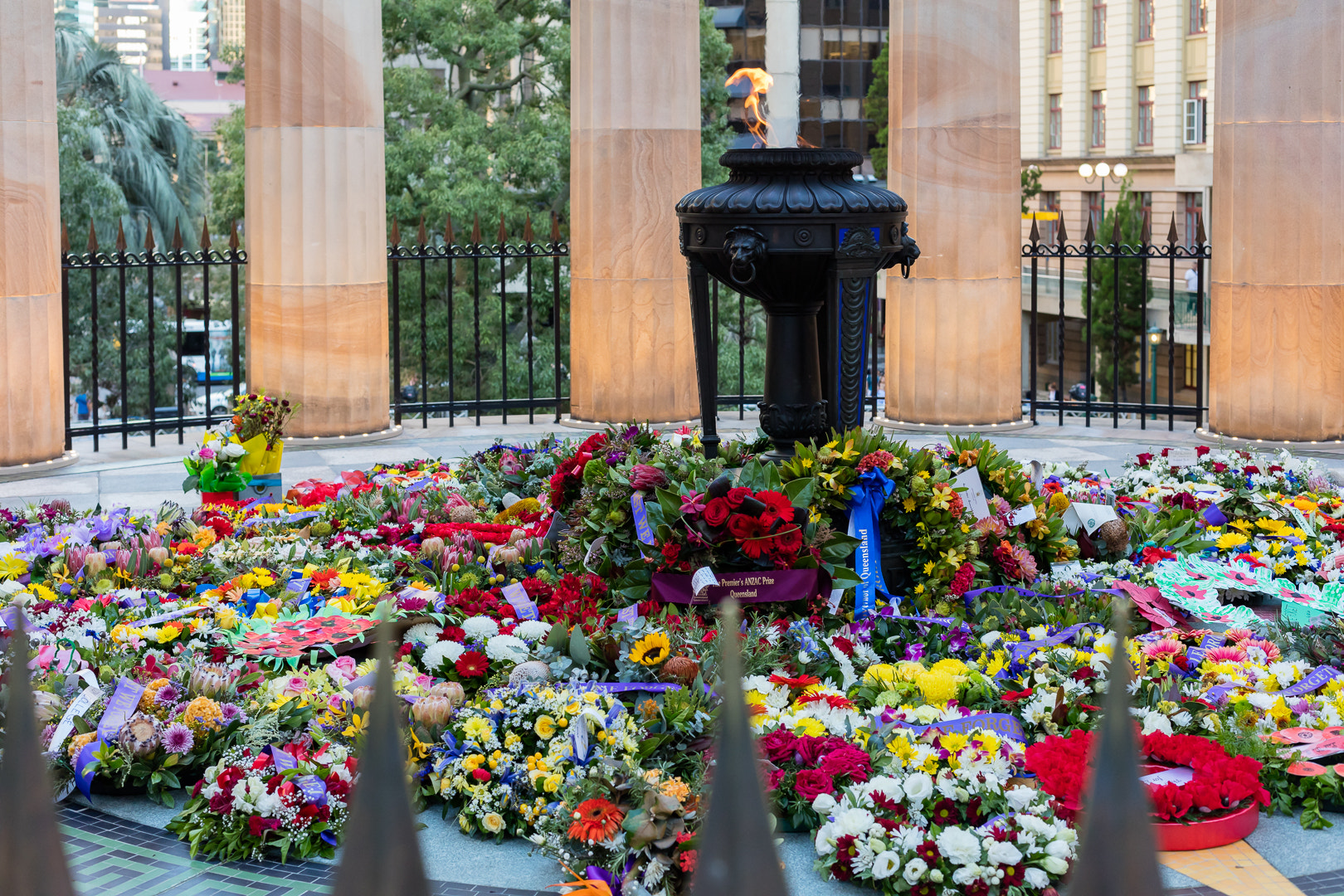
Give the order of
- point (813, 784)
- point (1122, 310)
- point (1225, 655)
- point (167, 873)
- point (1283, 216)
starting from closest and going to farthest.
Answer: point (167, 873) < point (813, 784) < point (1225, 655) < point (1283, 216) < point (1122, 310)

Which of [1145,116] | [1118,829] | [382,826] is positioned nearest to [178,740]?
[382,826]

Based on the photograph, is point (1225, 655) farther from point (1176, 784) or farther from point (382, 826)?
point (382, 826)

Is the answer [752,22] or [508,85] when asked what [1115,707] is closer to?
[508,85]

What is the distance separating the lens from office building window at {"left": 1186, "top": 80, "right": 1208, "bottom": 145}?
4419 centimetres

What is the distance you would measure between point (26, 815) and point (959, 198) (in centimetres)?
1526

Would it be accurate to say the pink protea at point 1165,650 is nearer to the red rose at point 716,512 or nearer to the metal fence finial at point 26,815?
the red rose at point 716,512

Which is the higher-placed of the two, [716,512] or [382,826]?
[382,826]

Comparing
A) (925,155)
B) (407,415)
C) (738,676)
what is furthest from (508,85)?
(738,676)

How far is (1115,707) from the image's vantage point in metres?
1.21

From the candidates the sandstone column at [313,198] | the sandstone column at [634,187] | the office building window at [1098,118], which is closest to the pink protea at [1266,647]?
the sandstone column at [634,187]

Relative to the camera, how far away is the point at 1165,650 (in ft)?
23.3

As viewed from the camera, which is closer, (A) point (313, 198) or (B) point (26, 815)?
(B) point (26, 815)

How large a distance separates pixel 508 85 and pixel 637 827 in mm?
25737

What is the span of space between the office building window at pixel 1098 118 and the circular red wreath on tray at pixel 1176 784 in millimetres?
45826
